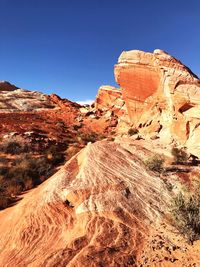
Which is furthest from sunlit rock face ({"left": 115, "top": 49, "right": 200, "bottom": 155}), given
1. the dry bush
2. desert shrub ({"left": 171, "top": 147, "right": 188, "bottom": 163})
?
the dry bush

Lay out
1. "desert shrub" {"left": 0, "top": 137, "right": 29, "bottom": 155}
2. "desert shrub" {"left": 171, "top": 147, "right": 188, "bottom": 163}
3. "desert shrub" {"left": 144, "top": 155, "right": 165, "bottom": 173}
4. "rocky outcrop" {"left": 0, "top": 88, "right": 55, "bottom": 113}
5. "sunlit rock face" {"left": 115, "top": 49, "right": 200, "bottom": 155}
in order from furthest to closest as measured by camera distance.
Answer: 1. "rocky outcrop" {"left": 0, "top": 88, "right": 55, "bottom": 113}
2. "desert shrub" {"left": 0, "top": 137, "right": 29, "bottom": 155}
3. "sunlit rock face" {"left": 115, "top": 49, "right": 200, "bottom": 155}
4. "desert shrub" {"left": 171, "top": 147, "right": 188, "bottom": 163}
5. "desert shrub" {"left": 144, "top": 155, "right": 165, "bottom": 173}

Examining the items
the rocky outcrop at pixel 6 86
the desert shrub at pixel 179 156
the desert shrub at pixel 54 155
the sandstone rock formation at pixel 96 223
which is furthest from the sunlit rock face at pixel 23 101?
the sandstone rock formation at pixel 96 223

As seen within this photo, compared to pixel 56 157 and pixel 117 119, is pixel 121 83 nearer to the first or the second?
pixel 56 157

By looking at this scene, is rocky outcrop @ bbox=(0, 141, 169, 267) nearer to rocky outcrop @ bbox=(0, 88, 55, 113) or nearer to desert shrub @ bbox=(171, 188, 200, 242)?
desert shrub @ bbox=(171, 188, 200, 242)

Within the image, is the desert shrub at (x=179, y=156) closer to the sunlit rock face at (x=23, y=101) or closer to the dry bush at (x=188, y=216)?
the dry bush at (x=188, y=216)

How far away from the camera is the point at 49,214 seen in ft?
29.3

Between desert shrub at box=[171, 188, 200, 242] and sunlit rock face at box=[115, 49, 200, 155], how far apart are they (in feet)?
37.3

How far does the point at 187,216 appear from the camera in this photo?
7.65 metres

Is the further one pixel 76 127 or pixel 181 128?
pixel 76 127

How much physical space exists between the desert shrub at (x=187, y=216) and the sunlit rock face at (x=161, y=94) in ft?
37.3

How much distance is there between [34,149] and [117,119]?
18593 mm

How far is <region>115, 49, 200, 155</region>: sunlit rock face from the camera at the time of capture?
2078cm

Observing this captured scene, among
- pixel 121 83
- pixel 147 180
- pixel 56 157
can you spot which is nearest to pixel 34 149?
pixel 56 157

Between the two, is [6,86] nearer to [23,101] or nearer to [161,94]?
[23,101]
